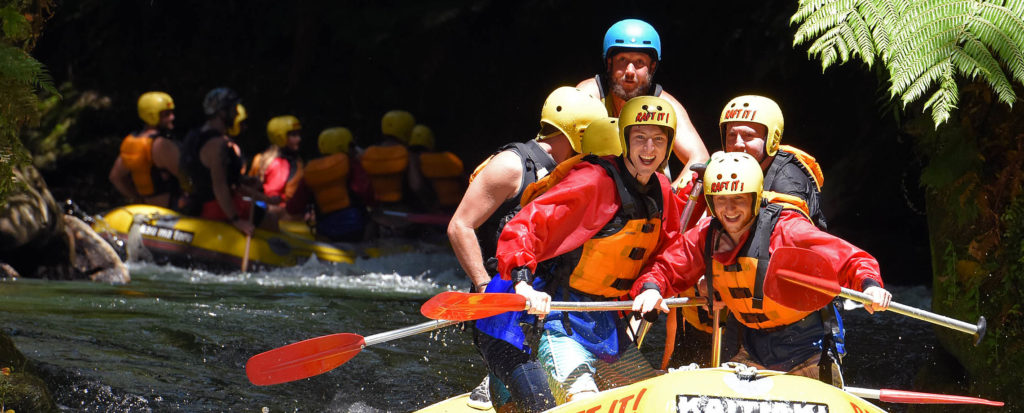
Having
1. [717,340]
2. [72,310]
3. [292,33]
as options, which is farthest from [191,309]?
[292,33]

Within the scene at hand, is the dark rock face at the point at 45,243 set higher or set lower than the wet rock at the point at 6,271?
higher

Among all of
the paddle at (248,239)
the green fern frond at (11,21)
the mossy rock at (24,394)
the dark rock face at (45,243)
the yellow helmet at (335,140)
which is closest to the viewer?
the mossy rock at (24,394)

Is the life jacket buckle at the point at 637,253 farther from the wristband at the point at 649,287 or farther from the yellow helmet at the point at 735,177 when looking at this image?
the yellow helmet at the point at 735,177

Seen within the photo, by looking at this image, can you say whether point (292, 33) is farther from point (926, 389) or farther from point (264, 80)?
point (926, 389)

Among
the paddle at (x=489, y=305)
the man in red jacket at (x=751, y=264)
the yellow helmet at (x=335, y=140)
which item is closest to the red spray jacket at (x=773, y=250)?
the man in red jacket at (x=751, y=264)

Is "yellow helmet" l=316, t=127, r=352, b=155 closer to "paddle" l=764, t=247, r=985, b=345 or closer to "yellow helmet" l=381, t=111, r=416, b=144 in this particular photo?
"yellow helmet" l=381, t=111, r=416, b=144

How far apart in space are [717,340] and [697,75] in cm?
915

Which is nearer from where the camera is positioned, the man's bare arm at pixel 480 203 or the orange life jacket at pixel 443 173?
the man's bare arm at pixel 480 203

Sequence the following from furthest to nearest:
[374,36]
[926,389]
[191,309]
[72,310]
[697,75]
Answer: [374,36]
[697,75]
[191,309]
[72,310]
[926,389]

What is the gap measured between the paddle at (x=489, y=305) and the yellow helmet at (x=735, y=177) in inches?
17.5

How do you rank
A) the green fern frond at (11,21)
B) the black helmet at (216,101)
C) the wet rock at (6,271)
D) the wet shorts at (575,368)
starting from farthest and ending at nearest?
1. the black helmet at (216,101)
2. the wet rock at (6,271)
3. the green fern frond at (11,21)
4. the wet shorts at (575,368)

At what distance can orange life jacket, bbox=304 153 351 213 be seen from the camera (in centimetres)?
1318

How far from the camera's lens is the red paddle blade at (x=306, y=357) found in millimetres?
4844

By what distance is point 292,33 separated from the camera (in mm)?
16562
